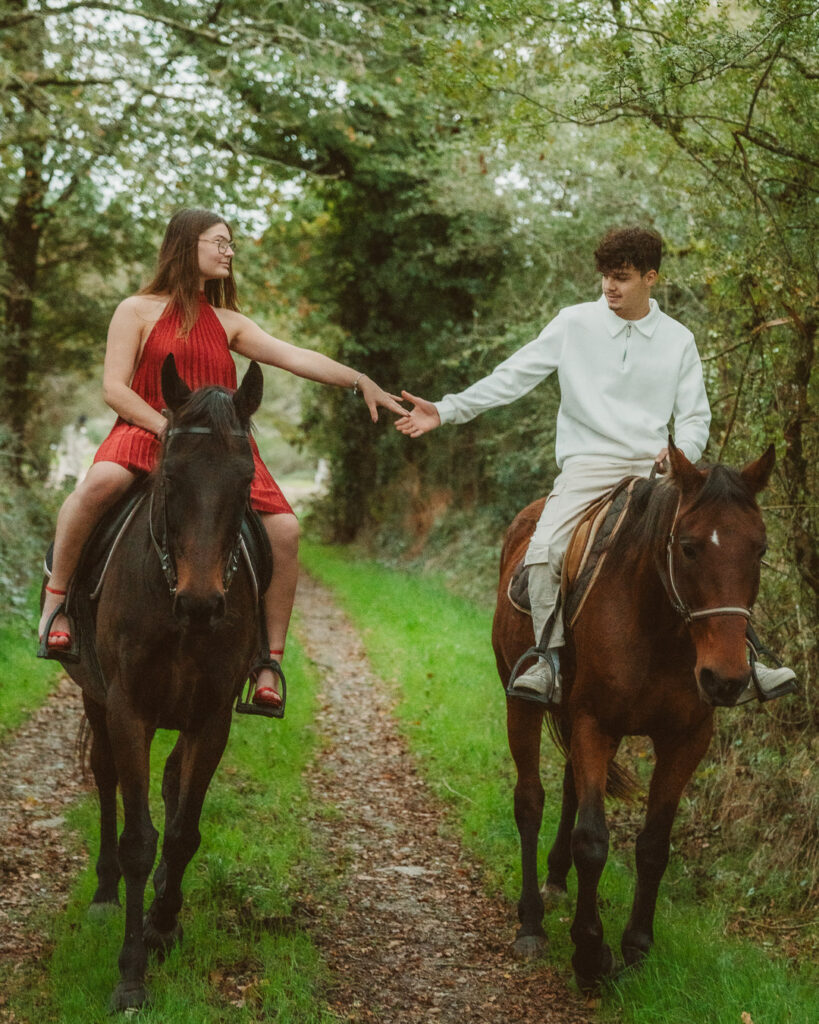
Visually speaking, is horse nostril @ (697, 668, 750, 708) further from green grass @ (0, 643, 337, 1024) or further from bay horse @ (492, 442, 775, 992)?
green grass @ (0, 643, 337, 1024)

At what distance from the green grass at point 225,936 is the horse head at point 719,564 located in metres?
2.02

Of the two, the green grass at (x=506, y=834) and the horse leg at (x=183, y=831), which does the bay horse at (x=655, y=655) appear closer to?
the green grass at (x=506, y=834)

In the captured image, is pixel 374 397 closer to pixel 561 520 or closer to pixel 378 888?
pixel 561 520

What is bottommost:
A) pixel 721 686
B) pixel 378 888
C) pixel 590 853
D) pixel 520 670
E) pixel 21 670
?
pixel 21 670

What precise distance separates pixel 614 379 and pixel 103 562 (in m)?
2.49

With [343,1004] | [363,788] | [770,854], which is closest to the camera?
[343,1004]

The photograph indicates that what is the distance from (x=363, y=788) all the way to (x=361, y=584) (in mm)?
9945

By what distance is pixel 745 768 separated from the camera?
6.13 meters

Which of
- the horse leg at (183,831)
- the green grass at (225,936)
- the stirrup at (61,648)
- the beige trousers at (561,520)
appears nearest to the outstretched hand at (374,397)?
the beige trousers at (561,520)

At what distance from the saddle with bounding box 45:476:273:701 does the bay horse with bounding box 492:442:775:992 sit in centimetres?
147

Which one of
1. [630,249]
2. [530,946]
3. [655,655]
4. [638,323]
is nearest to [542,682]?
[655,655]

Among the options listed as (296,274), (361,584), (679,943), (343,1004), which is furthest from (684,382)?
(296,274)

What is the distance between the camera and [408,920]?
17.2 ft

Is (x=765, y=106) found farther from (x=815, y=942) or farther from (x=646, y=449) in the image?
(x=815, y=942)
